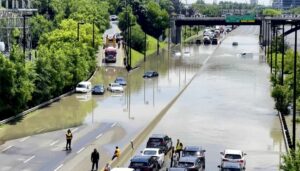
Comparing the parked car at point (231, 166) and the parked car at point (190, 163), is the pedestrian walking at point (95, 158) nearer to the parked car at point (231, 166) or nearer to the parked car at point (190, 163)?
the parked car at point (190, 163)

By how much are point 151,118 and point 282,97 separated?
956 centimetres

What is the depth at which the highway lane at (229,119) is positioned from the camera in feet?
130

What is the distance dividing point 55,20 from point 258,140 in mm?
73159

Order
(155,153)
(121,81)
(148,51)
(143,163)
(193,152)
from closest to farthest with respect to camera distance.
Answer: (143,163), (155,153), (193,152), (121,81), (148,51)

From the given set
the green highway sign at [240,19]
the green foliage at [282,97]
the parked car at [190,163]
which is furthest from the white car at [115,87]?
the green highway sign at [240,19]

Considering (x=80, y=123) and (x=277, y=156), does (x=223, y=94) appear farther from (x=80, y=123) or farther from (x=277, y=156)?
(x=277, y=156)

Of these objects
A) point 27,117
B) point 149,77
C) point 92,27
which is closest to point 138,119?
point 27,117

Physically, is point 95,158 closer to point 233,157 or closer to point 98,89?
point 233,157

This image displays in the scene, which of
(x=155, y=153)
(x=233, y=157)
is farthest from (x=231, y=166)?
(x=155, y=153)

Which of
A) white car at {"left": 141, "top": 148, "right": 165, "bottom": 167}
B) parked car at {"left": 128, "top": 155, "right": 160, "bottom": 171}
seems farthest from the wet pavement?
parked car at {"left": 128, "top": 155, "right": 160, "bottom": 171}

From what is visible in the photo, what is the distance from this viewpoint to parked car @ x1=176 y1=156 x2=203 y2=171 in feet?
106

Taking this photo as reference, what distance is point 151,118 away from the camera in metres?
49.1

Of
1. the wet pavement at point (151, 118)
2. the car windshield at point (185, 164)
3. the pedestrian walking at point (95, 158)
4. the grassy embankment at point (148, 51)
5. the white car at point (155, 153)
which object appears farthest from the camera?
the grassy embankment at point (148, 51)

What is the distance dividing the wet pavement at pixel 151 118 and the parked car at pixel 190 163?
79.4 inches
